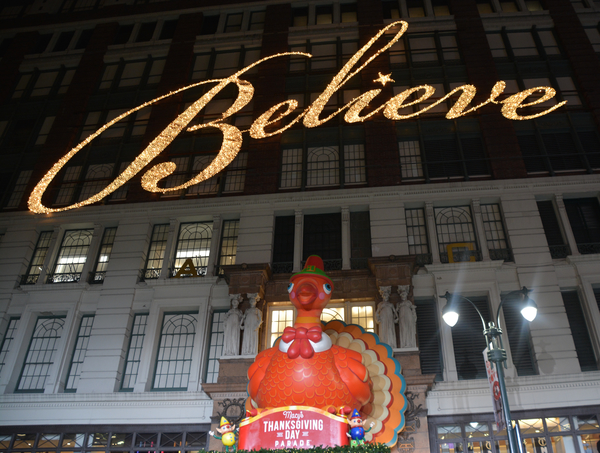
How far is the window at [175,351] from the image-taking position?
758 inches

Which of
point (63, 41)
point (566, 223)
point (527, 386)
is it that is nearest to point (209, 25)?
point (63, 41)

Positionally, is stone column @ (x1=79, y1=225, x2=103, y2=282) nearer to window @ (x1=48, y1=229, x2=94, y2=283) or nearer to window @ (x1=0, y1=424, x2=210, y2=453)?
window @ (x1=48, y1=229, x2=94, y2=283)

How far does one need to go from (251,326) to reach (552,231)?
13.4 metres

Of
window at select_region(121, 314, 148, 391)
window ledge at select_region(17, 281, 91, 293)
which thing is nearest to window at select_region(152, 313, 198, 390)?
window at select_region(121, 314, 148, 391)

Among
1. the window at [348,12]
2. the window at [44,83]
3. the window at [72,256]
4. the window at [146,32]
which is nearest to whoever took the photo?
the window at [72,256]

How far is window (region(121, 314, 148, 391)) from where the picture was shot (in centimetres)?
1947

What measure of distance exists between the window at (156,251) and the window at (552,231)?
16.9m

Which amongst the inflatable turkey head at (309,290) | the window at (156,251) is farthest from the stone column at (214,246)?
the inflatable turkey head at (309,290)

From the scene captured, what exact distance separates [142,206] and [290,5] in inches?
668

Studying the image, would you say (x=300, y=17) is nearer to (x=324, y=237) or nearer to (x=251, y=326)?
(x=324, y=237)

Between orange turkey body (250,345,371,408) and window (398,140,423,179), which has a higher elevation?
window (398,140,423,179)

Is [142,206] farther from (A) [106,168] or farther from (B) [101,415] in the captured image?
(B) [101,415]

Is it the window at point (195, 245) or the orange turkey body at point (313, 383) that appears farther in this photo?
the window at point (195, 245)

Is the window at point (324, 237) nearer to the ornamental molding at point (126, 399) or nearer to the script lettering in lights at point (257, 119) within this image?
the script lettering in lights at point (257, 119)
